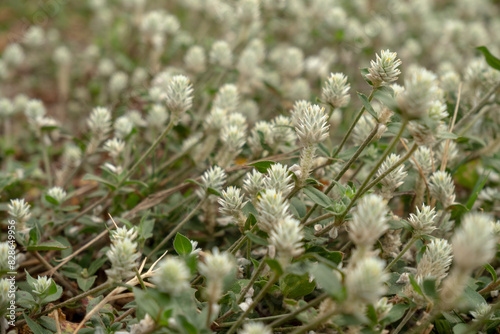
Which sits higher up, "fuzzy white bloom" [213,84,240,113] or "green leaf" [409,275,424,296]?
"green leaf" [409,275,424,296]

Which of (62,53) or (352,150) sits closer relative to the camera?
(352,150)

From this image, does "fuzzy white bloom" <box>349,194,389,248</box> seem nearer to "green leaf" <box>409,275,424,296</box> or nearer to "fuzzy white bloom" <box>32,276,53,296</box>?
"green leaf" <box>409,275,424,296</box>

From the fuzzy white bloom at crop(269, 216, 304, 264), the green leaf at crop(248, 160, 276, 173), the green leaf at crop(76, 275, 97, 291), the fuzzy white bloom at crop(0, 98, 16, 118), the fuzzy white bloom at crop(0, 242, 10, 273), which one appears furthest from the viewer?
the fuzzy white bloom at crop(0, 98, 16, 118)

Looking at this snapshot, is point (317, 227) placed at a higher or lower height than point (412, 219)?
lower

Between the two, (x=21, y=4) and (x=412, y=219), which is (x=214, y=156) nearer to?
(x=412, y=219)

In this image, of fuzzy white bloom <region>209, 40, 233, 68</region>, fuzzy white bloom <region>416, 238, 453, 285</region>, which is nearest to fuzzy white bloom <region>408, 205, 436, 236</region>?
fuzzy white bloom <region>416, 238, 453, 285</region>

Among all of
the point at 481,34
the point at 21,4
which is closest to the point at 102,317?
the point at 481,34

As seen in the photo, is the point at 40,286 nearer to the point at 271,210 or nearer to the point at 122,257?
the point at 122,257
